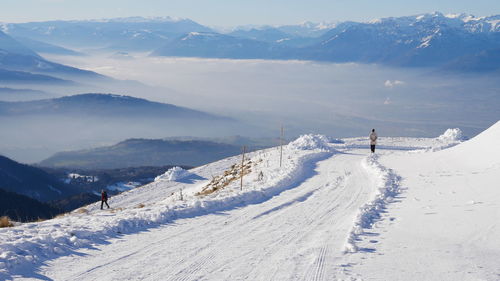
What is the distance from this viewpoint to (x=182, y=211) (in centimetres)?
1360

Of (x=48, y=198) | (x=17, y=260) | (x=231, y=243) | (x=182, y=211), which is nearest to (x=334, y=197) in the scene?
(x=182, y=211)

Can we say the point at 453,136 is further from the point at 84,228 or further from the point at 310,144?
the point at 84,228

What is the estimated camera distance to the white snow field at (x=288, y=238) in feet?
28.6

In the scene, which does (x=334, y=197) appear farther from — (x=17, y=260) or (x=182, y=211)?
(x=17, y=260)

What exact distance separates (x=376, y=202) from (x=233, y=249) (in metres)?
6.79

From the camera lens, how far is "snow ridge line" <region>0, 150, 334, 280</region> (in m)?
8.88

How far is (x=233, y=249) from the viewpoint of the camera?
33.3 ft

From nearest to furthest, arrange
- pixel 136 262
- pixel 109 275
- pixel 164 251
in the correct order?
pixel 109 275 → pixel 136 262 → pixel 164 251

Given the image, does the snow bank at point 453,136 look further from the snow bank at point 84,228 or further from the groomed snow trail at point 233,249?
the groomed snow trail at point 233,249

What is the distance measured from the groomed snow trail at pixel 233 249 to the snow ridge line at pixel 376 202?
226 mm

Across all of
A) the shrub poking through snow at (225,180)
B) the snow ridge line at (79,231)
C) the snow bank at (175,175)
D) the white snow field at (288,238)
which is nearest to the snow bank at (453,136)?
the shrub poking through snow at (225,180)

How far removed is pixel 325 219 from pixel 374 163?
14.1 metres

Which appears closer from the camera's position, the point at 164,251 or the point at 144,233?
the point at 164,251

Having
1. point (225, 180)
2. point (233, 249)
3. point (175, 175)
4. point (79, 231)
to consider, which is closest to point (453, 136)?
point (175, 175)
